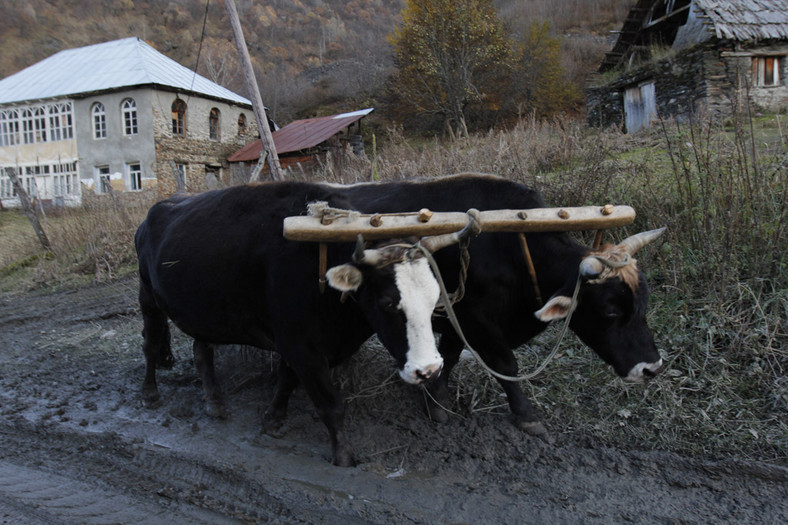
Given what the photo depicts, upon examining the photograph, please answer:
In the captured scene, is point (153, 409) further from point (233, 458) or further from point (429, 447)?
point (429, 447)

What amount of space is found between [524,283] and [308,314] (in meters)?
1.55

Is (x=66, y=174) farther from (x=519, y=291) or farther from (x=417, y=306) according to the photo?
(x=417, y=306)

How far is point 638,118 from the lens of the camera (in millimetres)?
21906

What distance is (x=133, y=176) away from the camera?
3080cm

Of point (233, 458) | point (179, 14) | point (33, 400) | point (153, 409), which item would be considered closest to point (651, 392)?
point (233, 458)

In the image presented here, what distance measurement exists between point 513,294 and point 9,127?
38.5 meters

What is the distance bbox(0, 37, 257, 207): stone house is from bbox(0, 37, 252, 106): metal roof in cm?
8

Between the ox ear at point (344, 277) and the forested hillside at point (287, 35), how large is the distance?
3298cm

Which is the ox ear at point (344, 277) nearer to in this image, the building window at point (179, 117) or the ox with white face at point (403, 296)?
the ox with white face at point (403, 296)

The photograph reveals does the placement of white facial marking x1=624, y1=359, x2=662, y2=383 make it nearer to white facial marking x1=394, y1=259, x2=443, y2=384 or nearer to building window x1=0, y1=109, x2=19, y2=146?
white facial marking x1=394, y1=259, x2=443, y2=384

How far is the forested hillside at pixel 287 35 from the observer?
4243cm

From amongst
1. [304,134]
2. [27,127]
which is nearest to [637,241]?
[304,134]

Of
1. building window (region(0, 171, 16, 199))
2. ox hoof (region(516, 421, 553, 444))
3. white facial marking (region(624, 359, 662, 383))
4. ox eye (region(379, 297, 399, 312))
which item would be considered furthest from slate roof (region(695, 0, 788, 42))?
building window (region(0, 171, 16, 199))

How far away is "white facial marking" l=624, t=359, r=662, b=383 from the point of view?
11.8 ft
